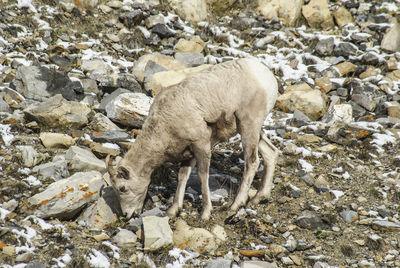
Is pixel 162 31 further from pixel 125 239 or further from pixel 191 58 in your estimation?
pixel 125 239

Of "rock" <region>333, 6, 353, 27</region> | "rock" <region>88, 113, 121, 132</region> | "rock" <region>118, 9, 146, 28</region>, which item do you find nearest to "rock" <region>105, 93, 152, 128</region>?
"rock" <region>88, 113, 121, 132</region>

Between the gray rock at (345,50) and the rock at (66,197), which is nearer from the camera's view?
the rock at (66,197)

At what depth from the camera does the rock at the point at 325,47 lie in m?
13.8

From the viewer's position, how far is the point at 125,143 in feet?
28.8

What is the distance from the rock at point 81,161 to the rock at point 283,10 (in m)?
10.5

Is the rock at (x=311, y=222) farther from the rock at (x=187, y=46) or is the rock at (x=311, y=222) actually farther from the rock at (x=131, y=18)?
the rock at (x=131, y=18)

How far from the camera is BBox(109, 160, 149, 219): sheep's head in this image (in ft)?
22.9

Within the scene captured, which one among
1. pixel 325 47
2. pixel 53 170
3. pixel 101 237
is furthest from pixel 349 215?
pixel 325 47

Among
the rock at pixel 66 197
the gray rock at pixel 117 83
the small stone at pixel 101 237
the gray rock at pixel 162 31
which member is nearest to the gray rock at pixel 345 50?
the gray rock at pixel 162 31

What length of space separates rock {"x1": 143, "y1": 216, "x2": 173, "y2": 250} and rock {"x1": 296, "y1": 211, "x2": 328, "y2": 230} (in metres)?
2.39

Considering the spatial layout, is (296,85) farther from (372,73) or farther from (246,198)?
(246,198)

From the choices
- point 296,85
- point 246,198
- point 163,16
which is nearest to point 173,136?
point 246,198

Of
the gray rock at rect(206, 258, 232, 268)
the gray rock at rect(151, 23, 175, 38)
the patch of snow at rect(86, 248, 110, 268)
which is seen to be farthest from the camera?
the gray rock at rect(151, 23, 175, 38)

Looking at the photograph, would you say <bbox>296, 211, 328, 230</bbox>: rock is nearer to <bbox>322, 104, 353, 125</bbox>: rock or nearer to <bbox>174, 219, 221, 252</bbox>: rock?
<bbox>174, 219, 221, 252</bbox>: rock
